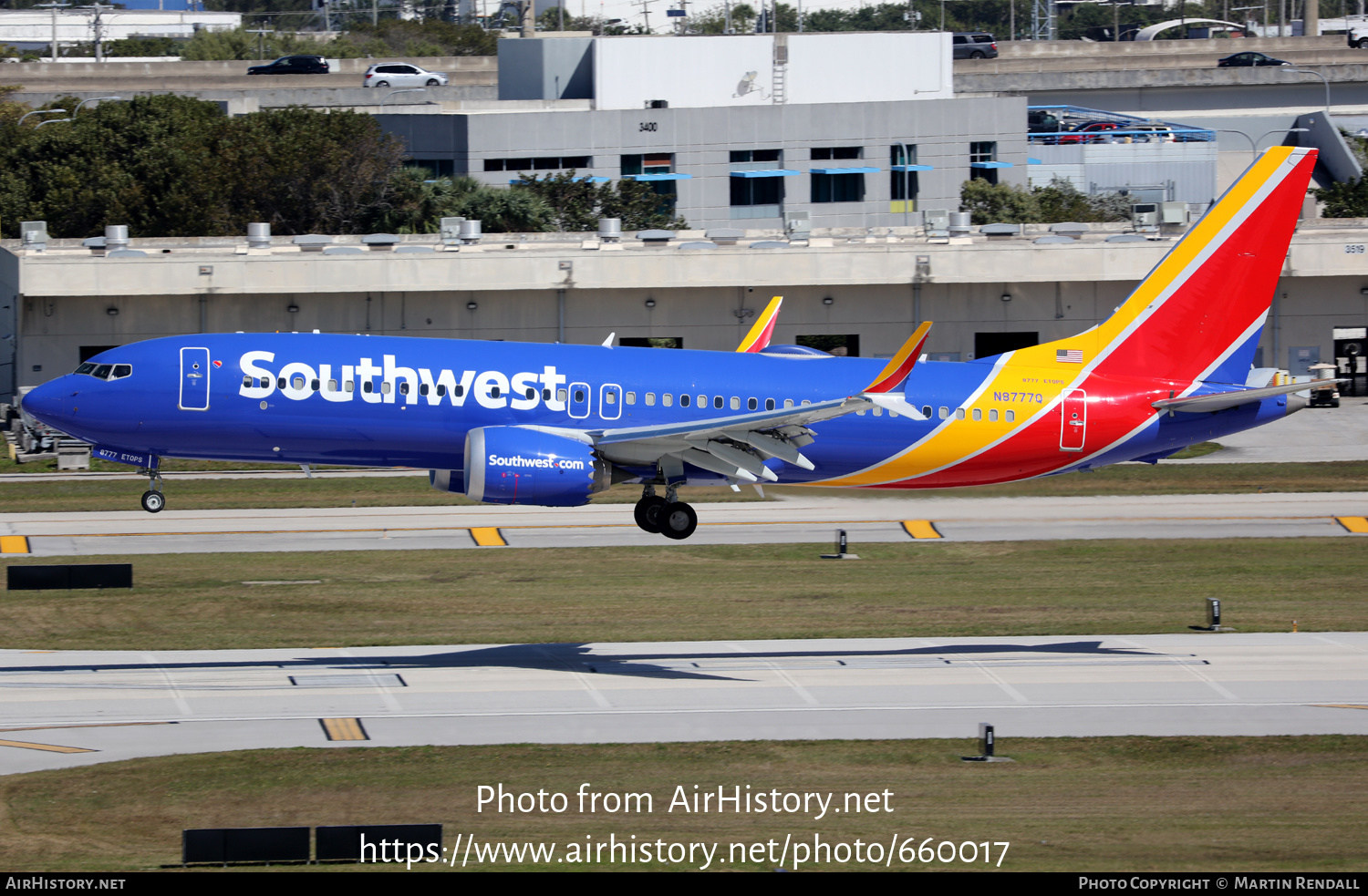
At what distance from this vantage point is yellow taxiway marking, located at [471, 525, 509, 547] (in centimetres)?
5712

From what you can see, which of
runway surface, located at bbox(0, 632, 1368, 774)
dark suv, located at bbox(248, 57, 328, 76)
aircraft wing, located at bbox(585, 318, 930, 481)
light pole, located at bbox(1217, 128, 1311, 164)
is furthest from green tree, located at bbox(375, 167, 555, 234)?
aircraft wing, located at bbox(585, 318, 930, 481)

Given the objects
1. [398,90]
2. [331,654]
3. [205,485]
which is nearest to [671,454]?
[331,654]

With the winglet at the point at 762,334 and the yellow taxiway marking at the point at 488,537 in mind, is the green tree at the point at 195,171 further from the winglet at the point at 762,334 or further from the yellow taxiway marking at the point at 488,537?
the winglet at the point at 762,334

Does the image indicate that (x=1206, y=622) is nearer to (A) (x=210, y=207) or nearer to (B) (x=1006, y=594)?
(B) (x=1006, y=594)

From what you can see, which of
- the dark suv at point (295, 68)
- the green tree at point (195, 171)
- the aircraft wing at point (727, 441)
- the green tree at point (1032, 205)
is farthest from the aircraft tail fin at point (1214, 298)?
the dark suv at point (295, 68)

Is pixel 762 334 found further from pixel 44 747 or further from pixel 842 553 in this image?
pixel 44 747

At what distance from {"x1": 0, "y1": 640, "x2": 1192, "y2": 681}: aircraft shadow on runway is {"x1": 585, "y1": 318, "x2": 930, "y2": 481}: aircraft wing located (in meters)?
6.58

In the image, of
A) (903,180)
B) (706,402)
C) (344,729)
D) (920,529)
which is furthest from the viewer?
(903,180)

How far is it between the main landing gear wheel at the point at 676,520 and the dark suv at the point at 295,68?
15972 centimetres

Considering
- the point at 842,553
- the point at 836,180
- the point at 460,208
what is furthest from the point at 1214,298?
the point at 836,180

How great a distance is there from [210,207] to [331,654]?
73668 millimetres

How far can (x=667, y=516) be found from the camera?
1513 inches

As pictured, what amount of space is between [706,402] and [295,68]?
160m

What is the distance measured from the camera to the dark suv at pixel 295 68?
185m
